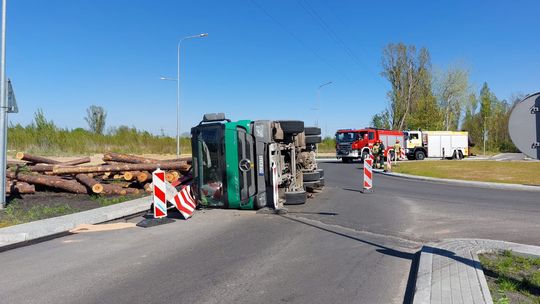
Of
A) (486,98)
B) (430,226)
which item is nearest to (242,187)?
(430,226)

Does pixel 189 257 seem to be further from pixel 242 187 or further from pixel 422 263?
pixel 242 187

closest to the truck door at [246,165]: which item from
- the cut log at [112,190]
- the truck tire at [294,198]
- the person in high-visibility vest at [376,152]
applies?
the truck tire at [294,198]

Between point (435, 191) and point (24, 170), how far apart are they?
49.3ft

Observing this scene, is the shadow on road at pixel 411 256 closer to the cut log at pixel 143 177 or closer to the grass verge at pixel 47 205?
the grass verge at pixel 47 205

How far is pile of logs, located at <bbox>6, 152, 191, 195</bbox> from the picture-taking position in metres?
14.0

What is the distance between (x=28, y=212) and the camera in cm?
1049

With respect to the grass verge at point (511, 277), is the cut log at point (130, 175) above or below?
above

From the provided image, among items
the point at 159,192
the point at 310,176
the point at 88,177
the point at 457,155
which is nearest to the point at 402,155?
the point at 457,155

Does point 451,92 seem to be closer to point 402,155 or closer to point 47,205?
point 402,155

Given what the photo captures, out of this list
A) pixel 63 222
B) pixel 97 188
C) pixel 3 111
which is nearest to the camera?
pixel 63 222

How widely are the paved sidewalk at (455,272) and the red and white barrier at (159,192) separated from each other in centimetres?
547

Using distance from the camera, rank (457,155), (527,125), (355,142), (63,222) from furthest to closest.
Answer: (457,155) → (355,142) → (63,222) → (527,125)

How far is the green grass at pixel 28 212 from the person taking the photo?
9391mm

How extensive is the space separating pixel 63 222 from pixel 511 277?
8155 millimetres
